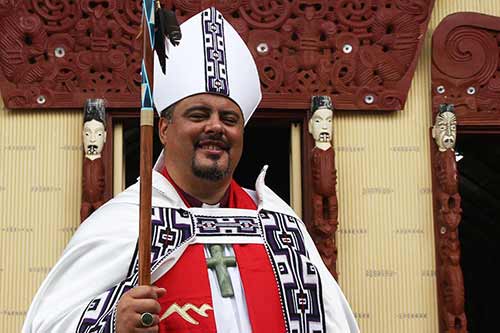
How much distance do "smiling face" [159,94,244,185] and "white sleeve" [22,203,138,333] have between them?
23cm

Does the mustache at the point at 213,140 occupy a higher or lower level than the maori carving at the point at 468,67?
lower

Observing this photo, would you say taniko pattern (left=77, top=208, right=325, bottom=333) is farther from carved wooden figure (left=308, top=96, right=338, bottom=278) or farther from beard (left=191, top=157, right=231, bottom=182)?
carved wooden figure (left=308, top=96, right=338, bottom=278)

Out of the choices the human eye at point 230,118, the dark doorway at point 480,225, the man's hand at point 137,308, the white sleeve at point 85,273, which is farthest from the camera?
the dark doorway at point 480,225

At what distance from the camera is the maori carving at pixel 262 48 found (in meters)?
5.23

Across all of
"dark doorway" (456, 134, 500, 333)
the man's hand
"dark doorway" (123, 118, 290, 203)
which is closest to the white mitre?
the man's hand

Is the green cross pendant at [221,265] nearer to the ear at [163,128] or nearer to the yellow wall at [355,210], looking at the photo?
the ear at [163,128]

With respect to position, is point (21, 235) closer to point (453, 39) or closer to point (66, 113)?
point (66, 113)

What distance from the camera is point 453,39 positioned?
5441mm

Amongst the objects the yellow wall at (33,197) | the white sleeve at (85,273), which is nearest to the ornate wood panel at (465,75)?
the yellow wall at (33,197)

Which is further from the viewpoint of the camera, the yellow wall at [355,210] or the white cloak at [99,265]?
the yellow wall at [355,210]

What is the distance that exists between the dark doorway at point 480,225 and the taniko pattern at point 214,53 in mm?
2337

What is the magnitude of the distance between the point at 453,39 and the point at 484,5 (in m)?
0.29

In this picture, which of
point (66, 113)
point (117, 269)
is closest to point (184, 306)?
point (117, 269)

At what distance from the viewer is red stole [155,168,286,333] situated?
9.89 feet
